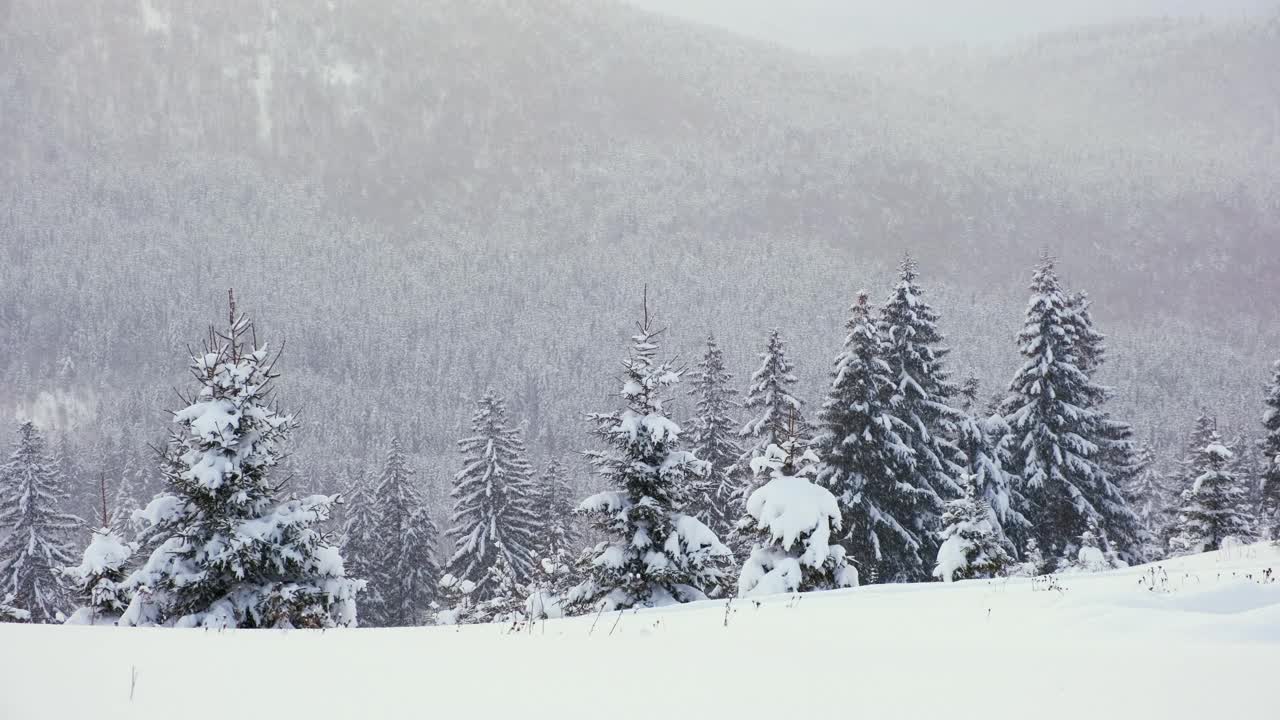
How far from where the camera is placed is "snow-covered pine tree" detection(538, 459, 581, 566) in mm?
34719

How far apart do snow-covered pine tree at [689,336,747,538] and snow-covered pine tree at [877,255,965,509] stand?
22.4 feet

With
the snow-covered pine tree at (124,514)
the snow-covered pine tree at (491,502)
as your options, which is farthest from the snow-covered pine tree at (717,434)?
the snow-covered pine tree at (124,514)

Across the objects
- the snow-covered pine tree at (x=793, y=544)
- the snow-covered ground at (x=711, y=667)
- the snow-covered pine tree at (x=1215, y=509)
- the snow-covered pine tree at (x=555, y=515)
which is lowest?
the snow-covered pine tree at (x=555, y=515)

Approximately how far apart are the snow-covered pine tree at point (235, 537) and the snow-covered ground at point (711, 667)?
17.2 feet

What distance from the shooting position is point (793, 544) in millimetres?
14242

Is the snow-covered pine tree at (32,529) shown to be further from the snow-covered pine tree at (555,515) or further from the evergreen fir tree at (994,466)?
the evergreen fir tree at (994,466)

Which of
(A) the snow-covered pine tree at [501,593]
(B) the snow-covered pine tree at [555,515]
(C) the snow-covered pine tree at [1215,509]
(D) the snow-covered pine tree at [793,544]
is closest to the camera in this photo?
(D) the snow-covered pine tree at [793,544]

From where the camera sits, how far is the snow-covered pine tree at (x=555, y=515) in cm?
3472

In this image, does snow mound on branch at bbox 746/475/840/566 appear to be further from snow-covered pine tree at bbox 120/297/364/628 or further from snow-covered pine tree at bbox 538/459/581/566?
snow-covered pine tree at bbox 538/459/581/566

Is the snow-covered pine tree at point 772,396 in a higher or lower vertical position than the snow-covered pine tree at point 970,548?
higher

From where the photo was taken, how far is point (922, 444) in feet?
74.7

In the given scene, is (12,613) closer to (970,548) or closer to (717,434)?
(717,434)

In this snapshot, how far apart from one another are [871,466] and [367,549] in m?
26.3

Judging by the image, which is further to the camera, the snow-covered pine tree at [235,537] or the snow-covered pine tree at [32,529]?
the snow-covered pine tree at [32,529]
